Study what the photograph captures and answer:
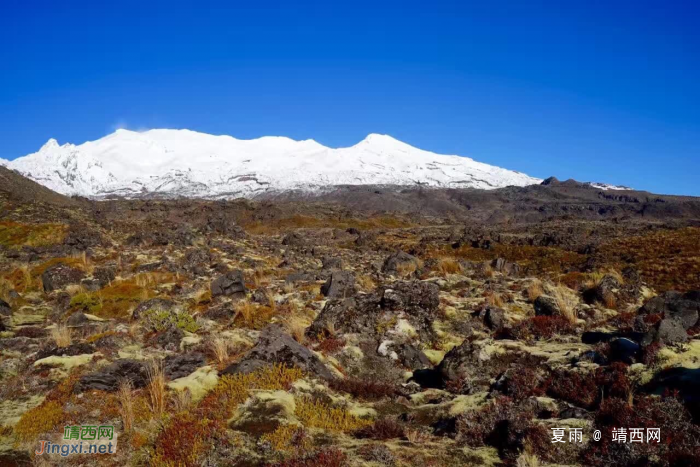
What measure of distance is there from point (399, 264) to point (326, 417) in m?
15.8

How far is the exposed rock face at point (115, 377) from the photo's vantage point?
7121 millimetres

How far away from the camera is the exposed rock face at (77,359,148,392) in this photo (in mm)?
7121

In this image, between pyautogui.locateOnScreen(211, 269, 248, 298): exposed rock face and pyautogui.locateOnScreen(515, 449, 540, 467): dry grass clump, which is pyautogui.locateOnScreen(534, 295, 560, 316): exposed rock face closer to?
pyautogui.locateOnScreen(515, 449, 540, 467): dry grass clump

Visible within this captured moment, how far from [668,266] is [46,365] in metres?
23.2

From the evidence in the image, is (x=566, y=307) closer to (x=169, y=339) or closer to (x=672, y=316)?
(x=672, y=316)

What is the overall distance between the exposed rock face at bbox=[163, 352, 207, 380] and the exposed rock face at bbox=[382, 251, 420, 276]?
528 inches

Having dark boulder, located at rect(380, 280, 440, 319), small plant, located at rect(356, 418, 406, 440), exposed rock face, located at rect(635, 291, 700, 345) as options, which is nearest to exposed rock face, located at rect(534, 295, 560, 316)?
exposed rock face, located at rect(635, 291, 700, 345)

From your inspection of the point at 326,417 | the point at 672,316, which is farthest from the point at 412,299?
the point at 672,316

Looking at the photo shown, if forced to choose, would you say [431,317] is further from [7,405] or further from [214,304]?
[7,405]

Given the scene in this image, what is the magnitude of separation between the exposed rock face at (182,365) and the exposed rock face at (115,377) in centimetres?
41

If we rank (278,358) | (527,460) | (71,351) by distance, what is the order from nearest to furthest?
(527,460), (278,358), (71,351)

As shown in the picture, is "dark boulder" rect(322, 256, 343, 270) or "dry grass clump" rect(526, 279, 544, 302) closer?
"dry grass clump" rect(526, 279, 544, 302)

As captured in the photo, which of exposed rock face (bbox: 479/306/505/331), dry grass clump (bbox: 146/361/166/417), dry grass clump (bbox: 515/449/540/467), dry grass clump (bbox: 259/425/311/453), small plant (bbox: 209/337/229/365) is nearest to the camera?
dry grass clump (bbox: 515/449/540/467)

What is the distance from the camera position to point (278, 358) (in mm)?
7555
